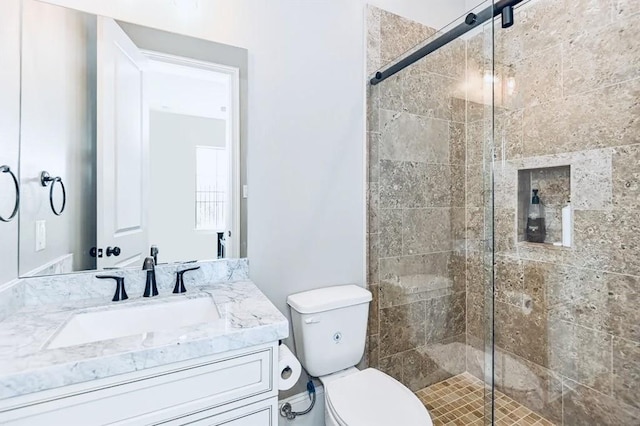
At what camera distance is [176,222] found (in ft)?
4.33

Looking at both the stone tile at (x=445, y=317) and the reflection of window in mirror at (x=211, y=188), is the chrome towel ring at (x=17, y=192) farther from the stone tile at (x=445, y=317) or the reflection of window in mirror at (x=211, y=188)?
the stone tile at (x=445, y=317)

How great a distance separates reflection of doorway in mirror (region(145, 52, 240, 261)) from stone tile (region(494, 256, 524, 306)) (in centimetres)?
156

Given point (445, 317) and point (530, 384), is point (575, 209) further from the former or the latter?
point (530, 384)

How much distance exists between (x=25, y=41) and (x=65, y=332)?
0.99m

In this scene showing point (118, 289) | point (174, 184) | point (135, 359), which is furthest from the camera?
point (174, 184)

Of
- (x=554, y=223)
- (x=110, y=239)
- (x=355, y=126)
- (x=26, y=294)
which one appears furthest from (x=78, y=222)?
(x=554, y=223)

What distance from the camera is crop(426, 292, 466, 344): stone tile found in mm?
1818

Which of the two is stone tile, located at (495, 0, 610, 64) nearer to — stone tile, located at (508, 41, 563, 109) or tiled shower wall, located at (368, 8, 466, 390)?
stone tile, located at (508, 41, 563, 109)

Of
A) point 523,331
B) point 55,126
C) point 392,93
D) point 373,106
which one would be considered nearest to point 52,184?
point 55,126

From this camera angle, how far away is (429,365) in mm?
1788

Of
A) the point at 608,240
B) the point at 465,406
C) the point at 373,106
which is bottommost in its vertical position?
the point at 465,406

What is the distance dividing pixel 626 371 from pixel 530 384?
48cm

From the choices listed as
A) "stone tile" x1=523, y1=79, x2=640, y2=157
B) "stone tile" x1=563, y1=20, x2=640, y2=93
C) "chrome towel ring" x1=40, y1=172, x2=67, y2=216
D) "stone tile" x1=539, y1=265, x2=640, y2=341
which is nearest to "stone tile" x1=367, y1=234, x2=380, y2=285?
"stone tile" x1=539, y1=265, x2=640, y2=341

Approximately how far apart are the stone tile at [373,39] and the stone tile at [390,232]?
0.79 m
